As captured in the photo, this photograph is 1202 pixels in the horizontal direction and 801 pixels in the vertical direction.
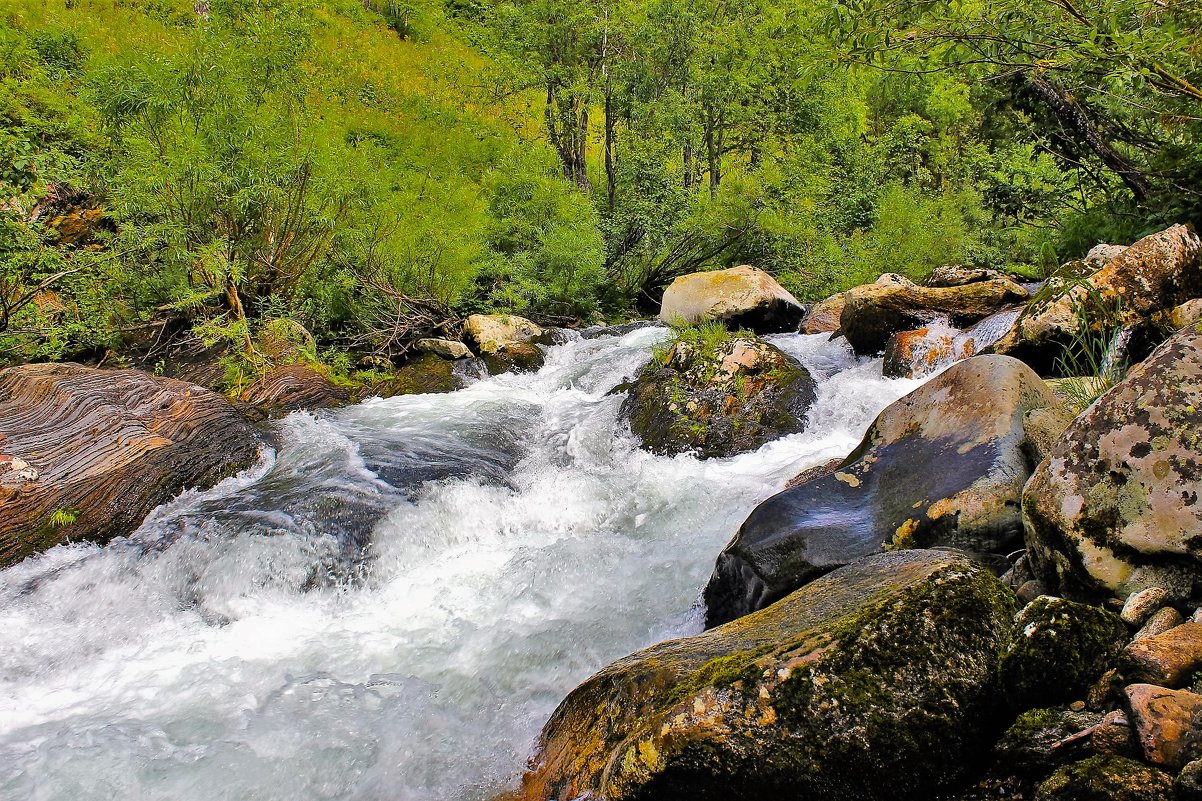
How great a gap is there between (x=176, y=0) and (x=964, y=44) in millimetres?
19316

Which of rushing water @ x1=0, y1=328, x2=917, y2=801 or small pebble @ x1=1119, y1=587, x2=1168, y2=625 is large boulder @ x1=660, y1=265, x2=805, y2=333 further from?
small pebble @ x1=1119, y1=587, x2=1168, y2=625

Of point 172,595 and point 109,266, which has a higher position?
point 109,266

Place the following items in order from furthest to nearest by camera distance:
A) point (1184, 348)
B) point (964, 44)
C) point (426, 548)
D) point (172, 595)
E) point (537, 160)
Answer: point (537, 160) → point (426, 548) → point (172, 595) → point (964, 44) → point (1184, 348)

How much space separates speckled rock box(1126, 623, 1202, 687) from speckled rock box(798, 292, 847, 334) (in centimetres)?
1007

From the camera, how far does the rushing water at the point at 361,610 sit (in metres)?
3.52

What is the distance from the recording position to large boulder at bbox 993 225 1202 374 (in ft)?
20.4

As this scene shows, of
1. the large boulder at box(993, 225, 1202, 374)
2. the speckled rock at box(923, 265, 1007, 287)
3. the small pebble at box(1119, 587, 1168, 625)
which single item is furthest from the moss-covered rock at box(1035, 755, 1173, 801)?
the speckled rock at box(923, 265, 1007, 287)

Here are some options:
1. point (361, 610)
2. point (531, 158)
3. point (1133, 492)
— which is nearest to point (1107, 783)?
point (1133, 492)

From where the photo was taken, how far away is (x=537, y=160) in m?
15.8

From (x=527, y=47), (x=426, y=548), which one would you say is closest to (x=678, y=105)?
(x=527, y=47)

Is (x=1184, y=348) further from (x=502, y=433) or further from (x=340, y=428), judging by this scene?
(x=340, y=428)

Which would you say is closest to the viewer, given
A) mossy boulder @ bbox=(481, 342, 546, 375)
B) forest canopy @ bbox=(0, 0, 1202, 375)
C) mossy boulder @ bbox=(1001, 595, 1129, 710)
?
mossy boulder @ bbox=(1001, 595, 1129, 710)

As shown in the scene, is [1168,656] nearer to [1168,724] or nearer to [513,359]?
[1168,724]

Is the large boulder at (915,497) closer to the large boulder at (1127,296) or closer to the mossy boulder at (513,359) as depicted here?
the large boulder at (1127,296)
